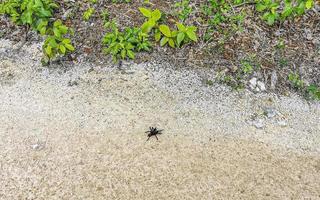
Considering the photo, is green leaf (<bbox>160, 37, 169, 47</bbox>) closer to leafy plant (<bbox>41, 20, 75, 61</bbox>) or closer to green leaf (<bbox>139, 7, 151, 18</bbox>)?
green leaf (<bbox>139, 7, 151, 18</bbox>)

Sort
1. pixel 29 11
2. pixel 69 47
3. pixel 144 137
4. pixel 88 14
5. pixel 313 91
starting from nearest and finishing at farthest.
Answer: pixel 144 137 < pixel 313 91 < pixel 69 47 < pixel 29 11 < pixel 88 14

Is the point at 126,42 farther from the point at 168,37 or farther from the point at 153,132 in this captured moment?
the point at 153,132

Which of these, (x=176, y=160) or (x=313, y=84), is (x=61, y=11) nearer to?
(x=176, y=160)

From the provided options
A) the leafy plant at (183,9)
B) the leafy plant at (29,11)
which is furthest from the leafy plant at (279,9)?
the leafy plant at (29,11)

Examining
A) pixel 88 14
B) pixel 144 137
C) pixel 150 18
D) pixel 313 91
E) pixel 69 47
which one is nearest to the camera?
pixel 144 137

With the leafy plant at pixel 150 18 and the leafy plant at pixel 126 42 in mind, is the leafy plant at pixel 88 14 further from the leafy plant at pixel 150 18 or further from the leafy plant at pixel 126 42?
the leafy plant at pixel 150 18

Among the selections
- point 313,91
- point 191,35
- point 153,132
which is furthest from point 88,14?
point 313,91

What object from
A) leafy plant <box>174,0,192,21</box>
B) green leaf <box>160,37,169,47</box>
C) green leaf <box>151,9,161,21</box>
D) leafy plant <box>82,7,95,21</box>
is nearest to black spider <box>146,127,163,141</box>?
green leaf <box>160,37,169,47</box>
